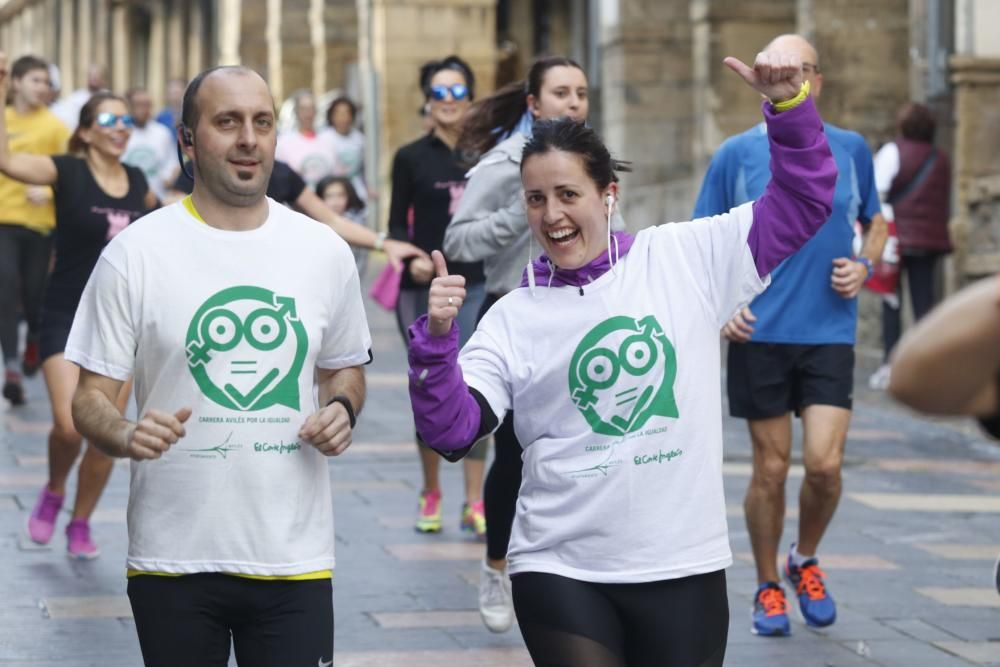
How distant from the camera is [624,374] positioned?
A: 4082mm

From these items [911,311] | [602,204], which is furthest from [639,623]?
[911,311]

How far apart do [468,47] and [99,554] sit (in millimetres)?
19633

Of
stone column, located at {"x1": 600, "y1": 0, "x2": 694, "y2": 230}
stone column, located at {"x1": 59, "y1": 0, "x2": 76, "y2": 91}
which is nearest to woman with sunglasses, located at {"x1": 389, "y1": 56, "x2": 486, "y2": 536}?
stone column, located at {"x1": 600, "y1": 0, "x2": 694, "y2": 230}

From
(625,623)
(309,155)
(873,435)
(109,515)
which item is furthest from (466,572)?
(309,155)

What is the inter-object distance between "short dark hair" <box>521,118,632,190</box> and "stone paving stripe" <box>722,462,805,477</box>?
6298mm

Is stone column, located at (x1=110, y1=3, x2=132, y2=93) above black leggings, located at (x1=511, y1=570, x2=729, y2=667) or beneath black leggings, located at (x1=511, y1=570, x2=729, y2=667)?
above

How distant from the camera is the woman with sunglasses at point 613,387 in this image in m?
4.04

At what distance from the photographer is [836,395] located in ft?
22.3

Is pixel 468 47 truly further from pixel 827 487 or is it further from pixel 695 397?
pixel 695 397

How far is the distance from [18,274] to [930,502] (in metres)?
5.72

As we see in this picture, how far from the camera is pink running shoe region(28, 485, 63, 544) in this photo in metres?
8.20

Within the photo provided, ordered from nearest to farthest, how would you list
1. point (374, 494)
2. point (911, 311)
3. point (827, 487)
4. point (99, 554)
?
point (827, 487), point (99, 554), point (374, 494), point (911, 311)

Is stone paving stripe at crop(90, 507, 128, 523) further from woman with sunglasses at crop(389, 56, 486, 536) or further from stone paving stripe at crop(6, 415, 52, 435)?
stone paving stripe at crop(6, 415, 52, 435)

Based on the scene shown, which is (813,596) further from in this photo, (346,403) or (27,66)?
(27,66)
